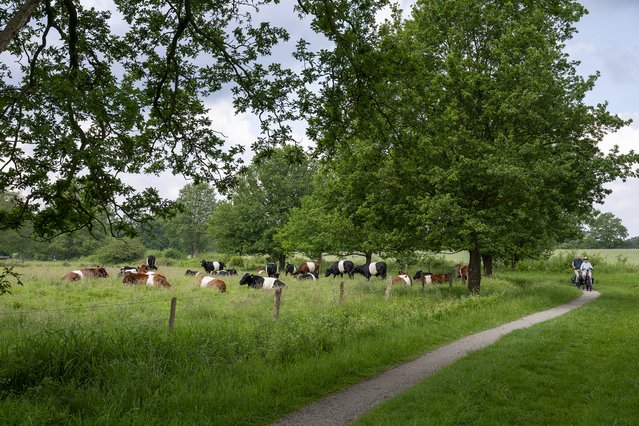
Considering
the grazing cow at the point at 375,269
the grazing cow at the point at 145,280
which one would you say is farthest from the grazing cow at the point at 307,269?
the grazing cow at the point at 145,280

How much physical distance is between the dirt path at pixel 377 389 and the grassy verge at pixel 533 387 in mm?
322

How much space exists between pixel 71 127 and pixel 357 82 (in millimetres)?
5827

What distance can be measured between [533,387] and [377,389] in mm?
2559

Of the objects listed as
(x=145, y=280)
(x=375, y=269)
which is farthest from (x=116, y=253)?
(x=375, y=269)

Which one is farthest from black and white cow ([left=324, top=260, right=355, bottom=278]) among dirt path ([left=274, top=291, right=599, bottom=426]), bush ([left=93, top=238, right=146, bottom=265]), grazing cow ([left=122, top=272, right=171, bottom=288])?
bush ([left=93, top=238, right=146, bottom=265])

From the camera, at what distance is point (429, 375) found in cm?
830

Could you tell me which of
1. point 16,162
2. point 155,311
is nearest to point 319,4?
point 16,162

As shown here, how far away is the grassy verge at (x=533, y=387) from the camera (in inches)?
238

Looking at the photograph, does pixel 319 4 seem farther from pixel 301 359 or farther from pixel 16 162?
pixel 301 359

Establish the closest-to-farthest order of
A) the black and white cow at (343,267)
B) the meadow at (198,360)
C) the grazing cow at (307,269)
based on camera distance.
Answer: the meadow at (198,360), the black and white cow at (343,267), the grazing cow at (307,269)

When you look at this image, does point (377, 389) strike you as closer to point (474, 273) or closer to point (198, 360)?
point (198, 360)

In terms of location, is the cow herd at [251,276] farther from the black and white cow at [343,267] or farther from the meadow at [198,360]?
the meadow at [198,360]

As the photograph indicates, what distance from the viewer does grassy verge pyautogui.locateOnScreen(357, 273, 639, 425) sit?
19.9ft

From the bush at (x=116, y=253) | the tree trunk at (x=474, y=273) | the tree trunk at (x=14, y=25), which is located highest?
the tree trunk at (x=14, y=25)
